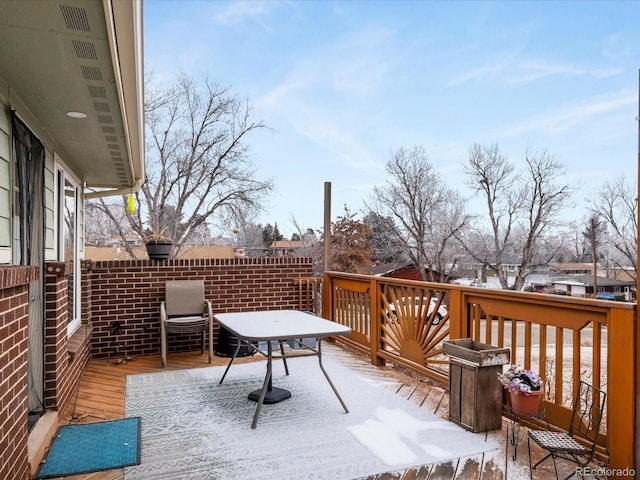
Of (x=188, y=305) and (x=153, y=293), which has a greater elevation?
(x=153, y=293)

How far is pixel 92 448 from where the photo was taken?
2.87m

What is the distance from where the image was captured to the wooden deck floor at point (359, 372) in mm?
2516

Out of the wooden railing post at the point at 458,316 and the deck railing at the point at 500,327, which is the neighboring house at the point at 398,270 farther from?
the wooden railing post at the point at 458,316

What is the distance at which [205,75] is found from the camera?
631 inches

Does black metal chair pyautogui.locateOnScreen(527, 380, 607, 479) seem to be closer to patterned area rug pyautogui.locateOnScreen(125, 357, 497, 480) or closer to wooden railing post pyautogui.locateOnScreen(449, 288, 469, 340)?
patterned area rug pyautogui.locateOnScreen(125, 357, 497, 480)

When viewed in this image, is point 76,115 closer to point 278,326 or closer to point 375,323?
point 278,326

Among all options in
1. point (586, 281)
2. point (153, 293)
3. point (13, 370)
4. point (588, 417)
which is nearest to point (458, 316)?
point (588, 417)

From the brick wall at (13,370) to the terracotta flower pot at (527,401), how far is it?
2.73 meters

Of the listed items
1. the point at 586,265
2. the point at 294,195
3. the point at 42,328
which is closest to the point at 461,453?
the point at 42,328

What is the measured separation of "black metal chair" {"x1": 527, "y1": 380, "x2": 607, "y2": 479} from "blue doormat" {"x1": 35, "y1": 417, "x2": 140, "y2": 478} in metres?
2.33

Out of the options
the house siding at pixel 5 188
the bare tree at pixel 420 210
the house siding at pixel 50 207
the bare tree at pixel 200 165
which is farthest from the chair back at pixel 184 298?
the bare tree at pixel 420 210

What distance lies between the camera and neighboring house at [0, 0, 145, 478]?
188 centimetres

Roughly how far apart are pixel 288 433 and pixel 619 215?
23161 millimetres

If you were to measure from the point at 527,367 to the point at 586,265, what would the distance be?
2534 cm
